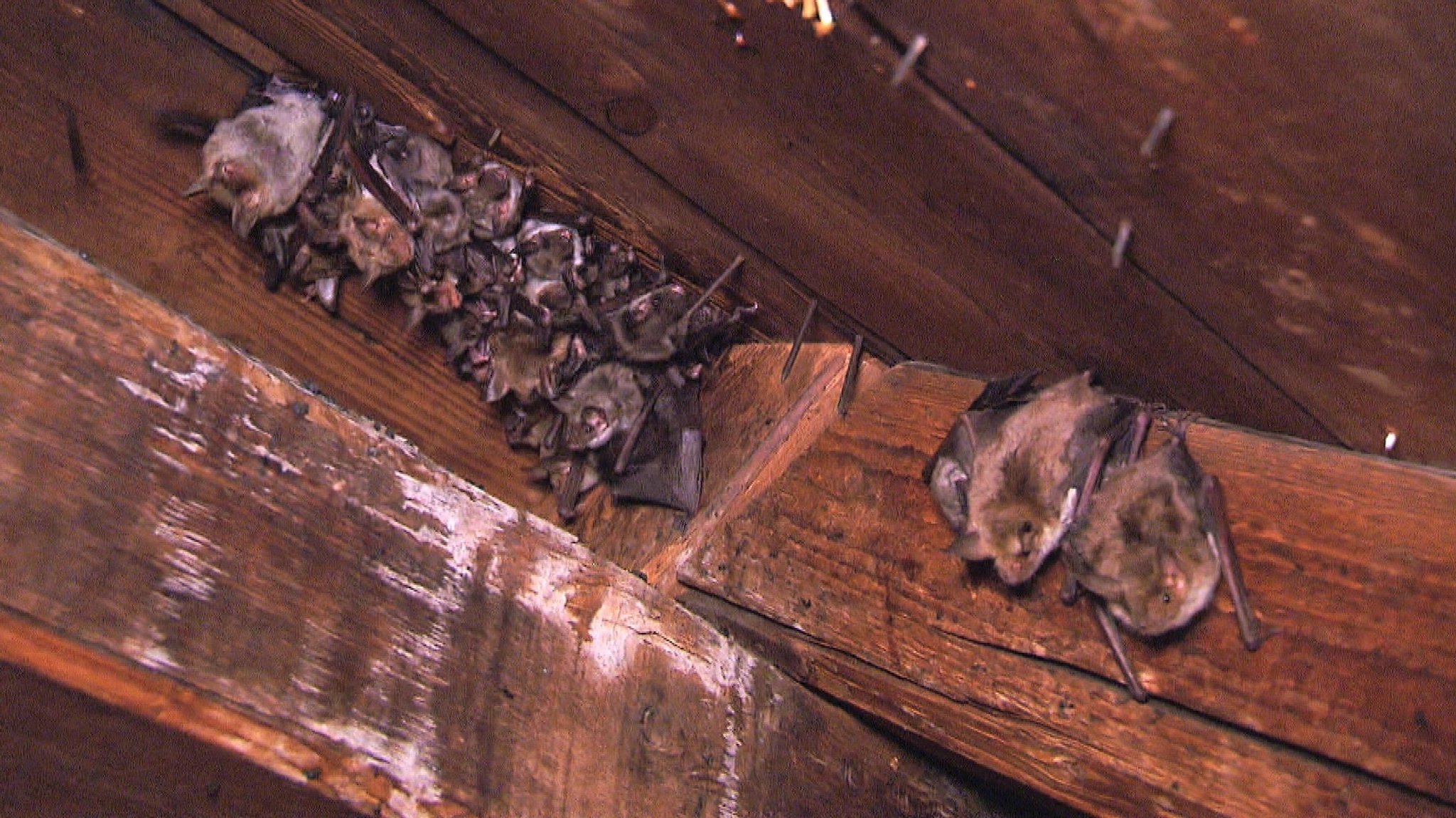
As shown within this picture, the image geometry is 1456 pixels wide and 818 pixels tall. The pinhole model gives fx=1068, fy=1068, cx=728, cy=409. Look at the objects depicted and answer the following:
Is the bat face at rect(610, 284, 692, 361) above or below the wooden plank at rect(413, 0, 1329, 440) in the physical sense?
below

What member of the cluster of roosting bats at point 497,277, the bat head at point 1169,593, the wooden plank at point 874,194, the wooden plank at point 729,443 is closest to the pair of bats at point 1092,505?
the bat head at point 1169,593

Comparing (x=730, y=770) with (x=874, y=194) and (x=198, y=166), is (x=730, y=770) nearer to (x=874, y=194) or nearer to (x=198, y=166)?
(x=874, y=194)

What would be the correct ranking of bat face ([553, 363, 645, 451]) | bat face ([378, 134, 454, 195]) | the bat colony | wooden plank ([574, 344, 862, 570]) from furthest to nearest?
bat face ([553, 363, 645, 451]), bat face ([378, 134, 454, 195]), wooden plank ([574, 344, 862, 570]), the bat colony

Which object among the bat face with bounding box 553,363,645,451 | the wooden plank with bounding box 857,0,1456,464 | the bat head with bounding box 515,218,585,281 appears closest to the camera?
the wooden plank with bounding box 857,0,1456,464

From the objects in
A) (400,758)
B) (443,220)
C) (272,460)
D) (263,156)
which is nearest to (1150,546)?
(400,758)

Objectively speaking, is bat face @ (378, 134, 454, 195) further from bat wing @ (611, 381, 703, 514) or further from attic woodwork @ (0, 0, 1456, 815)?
bat wing @ (611, 381, 703, 514)

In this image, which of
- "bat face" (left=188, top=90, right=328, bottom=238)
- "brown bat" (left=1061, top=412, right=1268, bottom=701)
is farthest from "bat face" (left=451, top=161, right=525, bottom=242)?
"brown bat" (left=1061, top=412, right=1268, bottom=701)

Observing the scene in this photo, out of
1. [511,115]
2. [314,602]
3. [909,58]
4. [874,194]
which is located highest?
A: [909,58]
